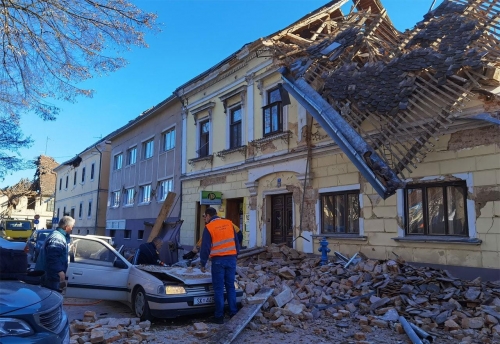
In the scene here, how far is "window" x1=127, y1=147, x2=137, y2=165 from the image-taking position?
2391cm

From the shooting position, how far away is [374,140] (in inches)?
334

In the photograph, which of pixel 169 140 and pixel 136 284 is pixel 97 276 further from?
pixel 169 140

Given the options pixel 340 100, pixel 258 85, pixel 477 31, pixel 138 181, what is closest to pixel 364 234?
pixel 340 100

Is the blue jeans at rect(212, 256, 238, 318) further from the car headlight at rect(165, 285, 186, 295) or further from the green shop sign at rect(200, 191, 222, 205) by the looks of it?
the green shop sign at rect(200, 191, 222, 205)

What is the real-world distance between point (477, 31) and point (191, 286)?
23.8 feet

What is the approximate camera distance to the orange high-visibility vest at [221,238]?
639 centimetres

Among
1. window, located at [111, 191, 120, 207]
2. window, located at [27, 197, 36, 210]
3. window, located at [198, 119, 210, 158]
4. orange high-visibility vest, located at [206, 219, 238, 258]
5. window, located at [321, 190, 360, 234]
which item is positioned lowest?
orange high-visibility vest, located at [206, 219, 238, 258]

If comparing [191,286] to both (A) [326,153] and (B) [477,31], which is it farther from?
(B) [477,31]

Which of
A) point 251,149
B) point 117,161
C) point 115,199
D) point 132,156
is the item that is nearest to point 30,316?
point 251,149

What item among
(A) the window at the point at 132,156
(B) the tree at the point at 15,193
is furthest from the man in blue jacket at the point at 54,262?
(B) the tree at the point at 15,193

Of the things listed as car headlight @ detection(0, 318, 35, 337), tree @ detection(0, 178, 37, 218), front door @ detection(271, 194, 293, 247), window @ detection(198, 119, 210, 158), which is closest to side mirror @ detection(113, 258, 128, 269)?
car headlight @ detection(0, 318, 35, 337)

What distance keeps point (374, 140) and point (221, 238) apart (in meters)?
4.14

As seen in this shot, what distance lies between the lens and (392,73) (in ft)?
27.8

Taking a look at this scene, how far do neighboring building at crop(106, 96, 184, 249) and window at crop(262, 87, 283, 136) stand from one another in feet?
20.7
